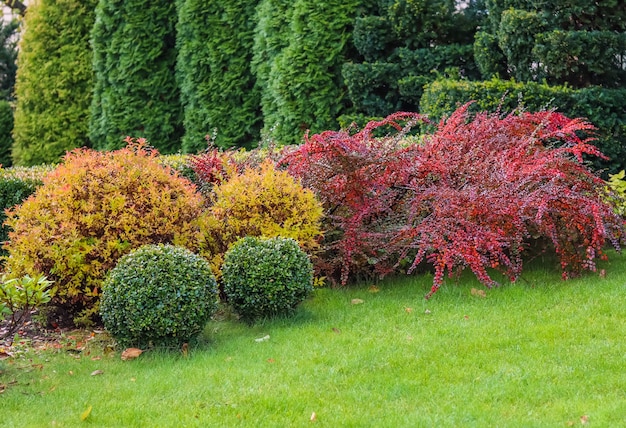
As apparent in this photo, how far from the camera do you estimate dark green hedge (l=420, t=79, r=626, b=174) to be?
7.48m

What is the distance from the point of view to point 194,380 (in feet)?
14.1

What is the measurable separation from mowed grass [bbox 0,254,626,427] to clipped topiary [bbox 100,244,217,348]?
0.47ft

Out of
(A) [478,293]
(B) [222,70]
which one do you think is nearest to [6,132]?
(B) [222,70]

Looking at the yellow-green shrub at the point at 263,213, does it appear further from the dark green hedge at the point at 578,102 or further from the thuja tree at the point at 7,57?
the thuja tree at the point at 7,57

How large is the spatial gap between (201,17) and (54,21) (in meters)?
3.11

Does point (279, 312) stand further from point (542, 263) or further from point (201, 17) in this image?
point (201, 17)

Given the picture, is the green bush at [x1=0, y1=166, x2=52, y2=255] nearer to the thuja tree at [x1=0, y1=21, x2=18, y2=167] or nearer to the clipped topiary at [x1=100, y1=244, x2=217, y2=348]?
the clipped topiary at [x1=100, y1=244, x2=217, y2=348]

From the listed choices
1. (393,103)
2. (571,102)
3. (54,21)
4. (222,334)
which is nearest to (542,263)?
(571,102)

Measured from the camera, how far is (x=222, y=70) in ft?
38.1

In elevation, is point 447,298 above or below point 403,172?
below

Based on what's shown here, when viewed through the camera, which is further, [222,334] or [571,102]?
[571,102]

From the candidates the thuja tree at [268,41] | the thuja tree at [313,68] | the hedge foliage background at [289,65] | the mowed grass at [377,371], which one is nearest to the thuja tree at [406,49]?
the hedge foliage background at [289,65]

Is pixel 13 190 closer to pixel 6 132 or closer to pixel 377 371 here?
→ pixel 377 371

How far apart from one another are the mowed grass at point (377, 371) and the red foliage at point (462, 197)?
1.19ft
